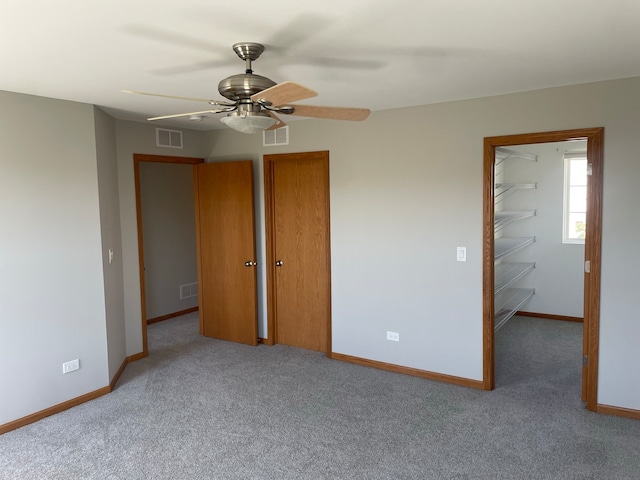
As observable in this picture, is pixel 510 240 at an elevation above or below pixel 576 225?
Result: below

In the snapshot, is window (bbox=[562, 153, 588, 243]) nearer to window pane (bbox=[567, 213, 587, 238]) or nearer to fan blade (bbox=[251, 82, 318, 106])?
window pane (bbox=[567, 213, 587, 238])

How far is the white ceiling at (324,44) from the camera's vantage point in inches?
72.8

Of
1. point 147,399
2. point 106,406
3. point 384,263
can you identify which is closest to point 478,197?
point 384,263

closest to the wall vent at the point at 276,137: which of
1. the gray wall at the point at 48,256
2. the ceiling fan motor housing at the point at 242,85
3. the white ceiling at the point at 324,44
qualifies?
the white ceiling at the point at 324,44

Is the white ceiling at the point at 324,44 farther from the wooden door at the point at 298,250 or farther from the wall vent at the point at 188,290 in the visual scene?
the wall vent at the point at 188,290

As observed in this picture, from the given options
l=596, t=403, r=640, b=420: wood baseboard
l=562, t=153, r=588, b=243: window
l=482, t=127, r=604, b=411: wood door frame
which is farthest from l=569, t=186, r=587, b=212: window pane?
l=596, t=403, r=640, b=420: wood baseboard

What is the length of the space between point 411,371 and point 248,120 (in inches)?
113

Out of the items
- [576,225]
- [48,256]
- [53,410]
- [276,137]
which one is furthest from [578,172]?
[53,410]

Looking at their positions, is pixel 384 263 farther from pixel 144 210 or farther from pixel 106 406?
pixel 144 210

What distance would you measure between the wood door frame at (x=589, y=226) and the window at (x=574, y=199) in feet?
9.05

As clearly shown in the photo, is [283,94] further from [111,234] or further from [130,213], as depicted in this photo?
[130,213]

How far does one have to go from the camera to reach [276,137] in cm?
462

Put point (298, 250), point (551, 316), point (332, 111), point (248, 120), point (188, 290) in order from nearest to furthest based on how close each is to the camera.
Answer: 1. point (248, 120)
2. point (332, 111)
3. point (298, 250)
4. point (551, 316)
5. point (188, 290)

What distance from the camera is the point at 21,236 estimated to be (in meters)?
3.18
